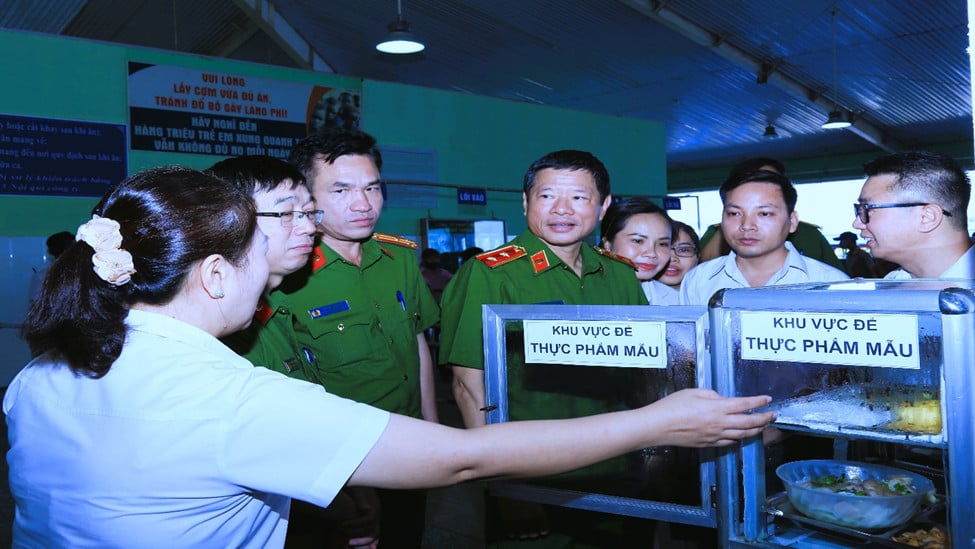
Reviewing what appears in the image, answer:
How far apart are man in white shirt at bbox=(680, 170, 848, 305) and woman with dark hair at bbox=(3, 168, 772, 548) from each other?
1.24m

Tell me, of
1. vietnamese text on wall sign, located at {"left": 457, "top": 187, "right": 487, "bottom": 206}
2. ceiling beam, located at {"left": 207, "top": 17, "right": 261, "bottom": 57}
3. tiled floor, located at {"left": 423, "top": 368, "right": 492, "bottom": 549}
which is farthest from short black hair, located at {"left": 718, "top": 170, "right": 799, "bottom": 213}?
ceiling beam, located at {"left": 207, "top": 17, "right": 261, "bottom": 57}

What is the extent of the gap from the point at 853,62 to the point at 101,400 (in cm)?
1074

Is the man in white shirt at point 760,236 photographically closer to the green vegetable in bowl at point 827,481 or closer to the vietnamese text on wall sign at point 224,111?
the green vegetable in bowl at point 827,481

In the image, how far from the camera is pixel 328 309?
208cm

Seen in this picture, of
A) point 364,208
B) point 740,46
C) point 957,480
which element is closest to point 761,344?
point 957,480

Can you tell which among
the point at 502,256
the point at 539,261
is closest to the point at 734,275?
the point at 539,261

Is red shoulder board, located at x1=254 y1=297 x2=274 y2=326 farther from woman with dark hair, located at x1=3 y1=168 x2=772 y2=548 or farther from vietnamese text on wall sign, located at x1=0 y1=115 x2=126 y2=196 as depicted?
vietnamese text on wall sign, located at x1=0 y1=115 x2=126 y2=196

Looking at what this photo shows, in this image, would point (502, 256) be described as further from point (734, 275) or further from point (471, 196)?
point (471, 196)

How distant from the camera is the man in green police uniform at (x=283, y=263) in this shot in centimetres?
172

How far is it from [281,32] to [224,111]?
3032 mm

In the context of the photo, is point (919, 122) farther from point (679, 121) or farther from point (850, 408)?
point (850, 408)

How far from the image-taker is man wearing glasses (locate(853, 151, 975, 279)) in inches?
75.4

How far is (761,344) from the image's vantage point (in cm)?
122

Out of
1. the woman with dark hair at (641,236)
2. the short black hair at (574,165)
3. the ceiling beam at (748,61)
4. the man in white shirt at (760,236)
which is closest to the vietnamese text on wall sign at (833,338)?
the short black hair at (574,165)
